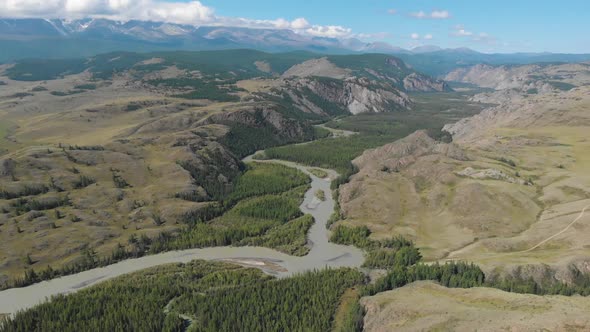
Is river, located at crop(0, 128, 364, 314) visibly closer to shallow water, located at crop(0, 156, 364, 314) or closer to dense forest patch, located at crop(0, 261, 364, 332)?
shallow water, located at crop(0, 156, 364, 314)

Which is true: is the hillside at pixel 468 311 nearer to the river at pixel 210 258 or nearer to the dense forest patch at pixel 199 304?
the dense forest patch at pixel 199 304

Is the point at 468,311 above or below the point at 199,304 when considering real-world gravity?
above

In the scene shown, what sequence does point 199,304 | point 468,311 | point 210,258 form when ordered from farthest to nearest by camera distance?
1. point 210,258
2. point 199,304
3. point 468,311

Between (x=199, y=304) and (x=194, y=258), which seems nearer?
(x=199, y=304)

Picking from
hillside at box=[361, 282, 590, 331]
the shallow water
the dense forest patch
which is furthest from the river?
hillside at box=[361, 282, 590, 331]

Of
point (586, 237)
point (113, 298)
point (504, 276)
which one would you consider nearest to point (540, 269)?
point (504, 276)

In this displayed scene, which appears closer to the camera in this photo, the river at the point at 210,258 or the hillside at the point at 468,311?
the hillside at the point at 468,311

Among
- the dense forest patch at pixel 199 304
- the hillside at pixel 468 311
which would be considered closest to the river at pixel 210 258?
the dense forest patch at pixel 199 304

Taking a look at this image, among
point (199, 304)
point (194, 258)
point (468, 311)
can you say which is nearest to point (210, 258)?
point (194, 258)

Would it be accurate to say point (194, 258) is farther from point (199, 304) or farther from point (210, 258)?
point (199, 304)
